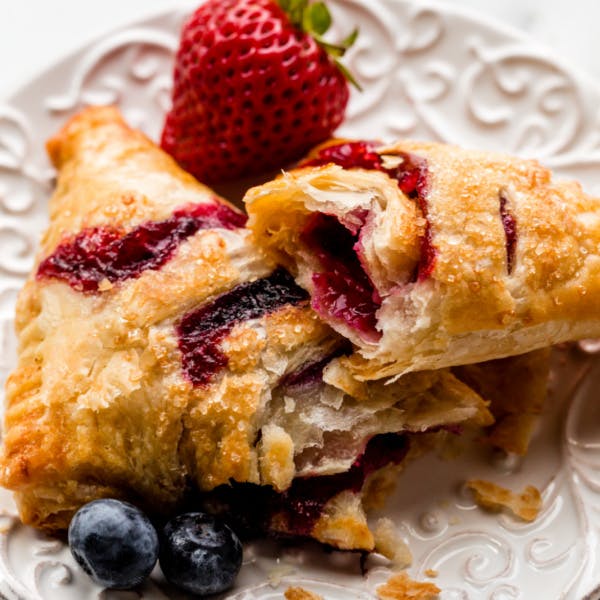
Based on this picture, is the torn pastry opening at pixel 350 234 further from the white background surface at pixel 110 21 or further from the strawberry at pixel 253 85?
the white background surface at pixel 110 21

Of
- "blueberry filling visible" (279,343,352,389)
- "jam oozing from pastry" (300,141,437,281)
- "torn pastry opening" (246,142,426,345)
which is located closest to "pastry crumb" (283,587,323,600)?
"blueberry filling visible" (279,343,352,389)

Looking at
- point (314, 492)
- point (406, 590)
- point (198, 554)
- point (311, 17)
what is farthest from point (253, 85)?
point (406, 590)

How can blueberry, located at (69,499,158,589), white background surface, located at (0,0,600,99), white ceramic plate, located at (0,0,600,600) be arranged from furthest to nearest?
white background surface, located at (0,0,600,99)
white ceramic plate, located at (0,0,600,600)
blueberry, located at (69,499,158,589)

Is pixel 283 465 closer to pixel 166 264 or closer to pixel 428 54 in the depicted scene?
pixel 166 264

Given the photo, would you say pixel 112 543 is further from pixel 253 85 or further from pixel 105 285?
pixel 253 85

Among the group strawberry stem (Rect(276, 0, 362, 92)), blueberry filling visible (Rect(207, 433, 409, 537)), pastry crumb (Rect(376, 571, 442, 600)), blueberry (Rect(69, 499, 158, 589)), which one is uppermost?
strawberry stem (Rect(276, 0, 362, 92))

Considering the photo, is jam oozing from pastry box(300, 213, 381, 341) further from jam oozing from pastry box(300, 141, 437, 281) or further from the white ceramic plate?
the white ceramic plate

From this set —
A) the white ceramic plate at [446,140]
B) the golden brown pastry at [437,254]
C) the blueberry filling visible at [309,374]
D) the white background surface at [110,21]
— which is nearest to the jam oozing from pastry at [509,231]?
the golden brown pastry at [437,254]
